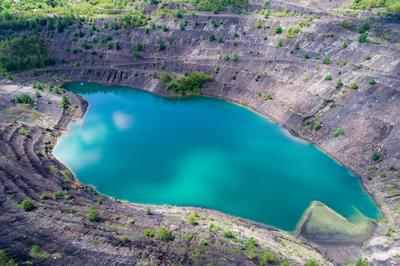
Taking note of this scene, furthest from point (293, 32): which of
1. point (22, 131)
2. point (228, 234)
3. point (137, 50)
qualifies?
point (22, 131)

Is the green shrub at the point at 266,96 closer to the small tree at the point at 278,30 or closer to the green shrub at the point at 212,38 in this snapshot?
the small tree at the point at 278,30

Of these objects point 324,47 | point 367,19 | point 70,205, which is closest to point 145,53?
point 324,47

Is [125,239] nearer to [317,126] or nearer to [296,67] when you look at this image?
[317,126]

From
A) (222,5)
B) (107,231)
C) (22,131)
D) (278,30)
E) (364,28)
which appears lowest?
(22,131)

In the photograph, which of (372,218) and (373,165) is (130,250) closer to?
(372,218)

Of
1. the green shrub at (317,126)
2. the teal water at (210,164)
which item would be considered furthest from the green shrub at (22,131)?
the green shrub at (317,126)

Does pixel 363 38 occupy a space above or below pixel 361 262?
above

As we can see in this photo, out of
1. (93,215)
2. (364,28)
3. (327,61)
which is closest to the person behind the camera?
(93,215)
